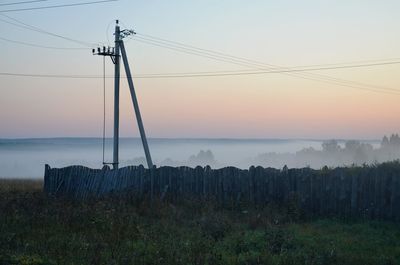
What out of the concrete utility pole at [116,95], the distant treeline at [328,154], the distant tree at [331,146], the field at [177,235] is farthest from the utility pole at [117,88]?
the distant tree at [331,146]

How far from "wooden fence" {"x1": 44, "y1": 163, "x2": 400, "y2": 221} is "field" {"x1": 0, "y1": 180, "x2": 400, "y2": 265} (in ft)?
2.04

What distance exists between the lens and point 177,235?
12.2 m

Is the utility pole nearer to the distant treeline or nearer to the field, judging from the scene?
the field

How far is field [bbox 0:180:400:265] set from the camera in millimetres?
9773

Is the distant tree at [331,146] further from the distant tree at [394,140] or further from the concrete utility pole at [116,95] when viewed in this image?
the concrete utility pole at [116,95]

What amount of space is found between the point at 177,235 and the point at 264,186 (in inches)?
215

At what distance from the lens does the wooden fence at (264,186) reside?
15.5 meters

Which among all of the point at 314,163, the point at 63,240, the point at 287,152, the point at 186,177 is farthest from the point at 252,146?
the point at 63,240

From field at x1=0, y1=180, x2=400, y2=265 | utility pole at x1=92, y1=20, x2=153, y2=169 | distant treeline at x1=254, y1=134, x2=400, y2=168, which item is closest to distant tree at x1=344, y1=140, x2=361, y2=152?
distant treeline at x1=254, y1=134, x2=400, y2=168

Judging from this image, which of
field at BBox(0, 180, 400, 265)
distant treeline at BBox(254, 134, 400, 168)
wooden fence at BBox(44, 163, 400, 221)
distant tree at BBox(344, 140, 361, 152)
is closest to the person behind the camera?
field at BBox(0, 180, 400, 265)

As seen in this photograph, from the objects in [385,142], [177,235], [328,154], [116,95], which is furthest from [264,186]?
[385,142]

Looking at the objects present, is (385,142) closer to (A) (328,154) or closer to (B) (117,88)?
(A) (328,154)

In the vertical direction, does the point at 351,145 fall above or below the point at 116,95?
below

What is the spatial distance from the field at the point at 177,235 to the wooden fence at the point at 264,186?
62 cm
